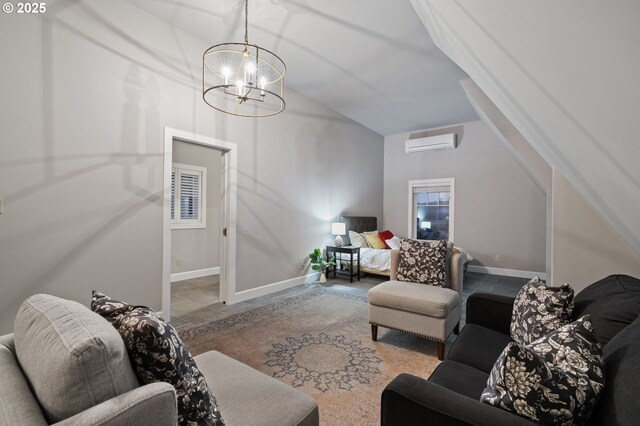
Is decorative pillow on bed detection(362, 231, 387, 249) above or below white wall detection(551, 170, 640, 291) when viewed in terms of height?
below

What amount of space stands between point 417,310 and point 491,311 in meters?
0.59

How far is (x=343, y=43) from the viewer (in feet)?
11.2

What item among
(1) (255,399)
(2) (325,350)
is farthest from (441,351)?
(1) (255,399)

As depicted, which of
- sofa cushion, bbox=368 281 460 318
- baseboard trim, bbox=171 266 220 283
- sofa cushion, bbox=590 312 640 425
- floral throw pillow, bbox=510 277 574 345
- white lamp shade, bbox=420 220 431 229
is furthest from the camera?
white lamp shade, bbox=420 220 431 229

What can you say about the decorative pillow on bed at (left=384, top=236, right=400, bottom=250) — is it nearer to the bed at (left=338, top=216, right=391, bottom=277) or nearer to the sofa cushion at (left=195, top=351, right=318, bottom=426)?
the bed at (left=338, top=216, right=391, bottom=277)

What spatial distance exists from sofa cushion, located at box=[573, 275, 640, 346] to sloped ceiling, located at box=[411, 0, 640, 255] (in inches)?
13.8

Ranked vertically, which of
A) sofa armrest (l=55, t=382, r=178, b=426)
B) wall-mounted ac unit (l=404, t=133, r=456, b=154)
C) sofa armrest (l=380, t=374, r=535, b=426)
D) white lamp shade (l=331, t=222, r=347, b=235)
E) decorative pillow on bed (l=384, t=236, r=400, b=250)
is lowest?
sofa armrest (l=380, t=374, r=535, b=426)

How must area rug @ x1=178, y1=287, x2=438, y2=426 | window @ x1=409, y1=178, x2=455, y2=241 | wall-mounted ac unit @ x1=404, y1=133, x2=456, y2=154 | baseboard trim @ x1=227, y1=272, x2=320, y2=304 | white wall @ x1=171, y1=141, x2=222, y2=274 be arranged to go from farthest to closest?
window @ x1=409, y1=178, x2=455, y2=241 < wall-mounted ac unit @ x1=404, y1=133, x2=456, y2=154 < white wall @ x1=171, y1=141, x2=222, y2=274 < baseboard trim @ x1=227, y1=272, x2=320, y2=304 < area rug @ x1=178, y1=287, x2=438, y2=426

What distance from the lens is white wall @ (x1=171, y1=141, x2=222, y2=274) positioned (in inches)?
208

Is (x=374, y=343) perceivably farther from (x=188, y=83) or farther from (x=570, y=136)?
(x=188, y=83)

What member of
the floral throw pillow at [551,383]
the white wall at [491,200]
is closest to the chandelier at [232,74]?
the floral throw pillow at [551,383]

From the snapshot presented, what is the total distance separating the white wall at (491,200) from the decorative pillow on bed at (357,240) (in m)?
2.21

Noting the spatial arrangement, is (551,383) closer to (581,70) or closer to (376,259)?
(581,70)

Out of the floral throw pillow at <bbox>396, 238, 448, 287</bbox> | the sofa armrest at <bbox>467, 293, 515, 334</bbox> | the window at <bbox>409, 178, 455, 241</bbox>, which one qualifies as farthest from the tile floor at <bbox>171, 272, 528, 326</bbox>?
the sofa armrest at <bbox>467, 293, 515, 334</bbox>
